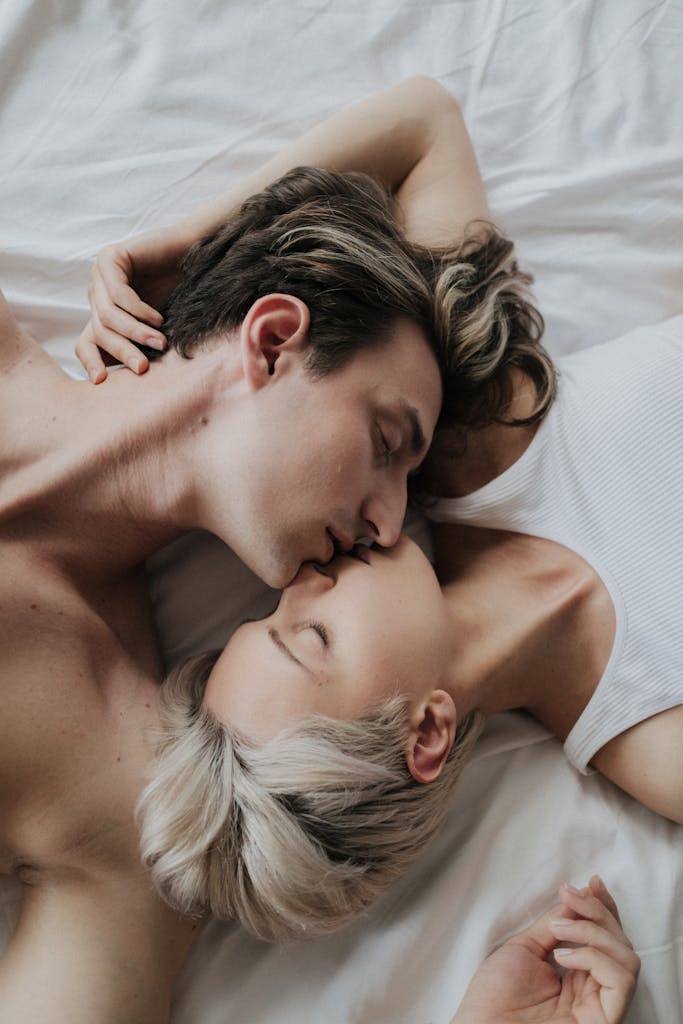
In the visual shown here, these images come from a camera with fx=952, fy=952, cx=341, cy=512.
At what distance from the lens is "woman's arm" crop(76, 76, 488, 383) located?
66.6 inches

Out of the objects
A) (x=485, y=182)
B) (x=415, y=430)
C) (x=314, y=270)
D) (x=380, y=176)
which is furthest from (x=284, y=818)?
(x=485, y=182)

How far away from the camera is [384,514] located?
1509 mm

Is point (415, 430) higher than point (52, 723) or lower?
higher

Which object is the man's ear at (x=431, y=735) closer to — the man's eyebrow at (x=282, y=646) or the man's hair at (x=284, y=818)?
the man's hair at (x=284, y=818)

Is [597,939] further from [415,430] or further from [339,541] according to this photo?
[415,430]

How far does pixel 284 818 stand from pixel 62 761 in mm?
357

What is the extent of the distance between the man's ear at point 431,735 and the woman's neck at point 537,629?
0.39 feet

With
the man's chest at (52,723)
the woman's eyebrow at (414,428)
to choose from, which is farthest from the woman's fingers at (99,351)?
the woman's eyebrow at (414,428)

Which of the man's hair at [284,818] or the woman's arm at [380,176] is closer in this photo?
the man's hair at [284,818]

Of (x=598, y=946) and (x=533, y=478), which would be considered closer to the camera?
(x=598, y=946)

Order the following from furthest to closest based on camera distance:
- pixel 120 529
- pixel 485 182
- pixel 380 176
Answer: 1. pixel 485 182
2. pixel 380 176
3. pixel 120 529

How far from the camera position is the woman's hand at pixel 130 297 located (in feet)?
5.19

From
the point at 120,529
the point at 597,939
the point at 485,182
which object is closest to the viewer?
the point at 597,939

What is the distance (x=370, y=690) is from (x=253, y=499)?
336 mm
